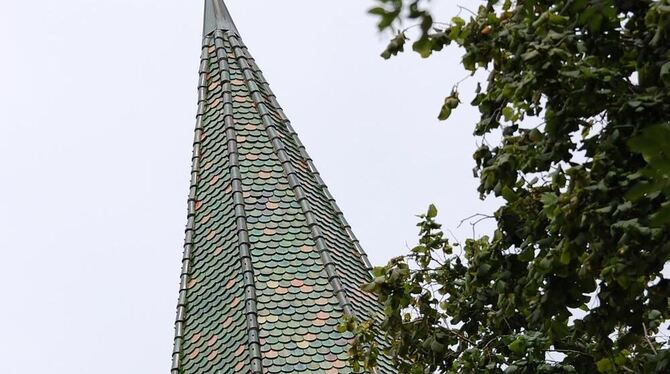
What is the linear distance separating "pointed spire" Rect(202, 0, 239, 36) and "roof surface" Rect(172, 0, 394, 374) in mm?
798

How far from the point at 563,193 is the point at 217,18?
8295 mm

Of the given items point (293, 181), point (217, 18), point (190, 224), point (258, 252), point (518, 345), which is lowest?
point (518, 345)

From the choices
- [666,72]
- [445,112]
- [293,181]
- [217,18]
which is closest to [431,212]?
[445,112]

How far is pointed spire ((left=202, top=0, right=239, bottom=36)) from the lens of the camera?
560 inches

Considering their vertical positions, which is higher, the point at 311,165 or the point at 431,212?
the point at 311,165

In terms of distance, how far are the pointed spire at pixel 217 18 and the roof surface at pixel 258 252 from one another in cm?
80

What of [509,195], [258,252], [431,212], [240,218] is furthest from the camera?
[240,218]

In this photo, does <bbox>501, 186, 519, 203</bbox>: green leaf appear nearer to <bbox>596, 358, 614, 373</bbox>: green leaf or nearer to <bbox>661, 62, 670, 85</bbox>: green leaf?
<bbox>596, 358, 614, 373</bbox>: green leaf

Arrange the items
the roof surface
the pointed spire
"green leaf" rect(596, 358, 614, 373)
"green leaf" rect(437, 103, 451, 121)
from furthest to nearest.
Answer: the pointed spire → the roof surface → "green leaf" rect(437, 103, 451, 121) → "green leaf" rect(596, 358, 614, 373)

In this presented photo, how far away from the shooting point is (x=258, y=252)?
37.0 ft

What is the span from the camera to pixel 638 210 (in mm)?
6363

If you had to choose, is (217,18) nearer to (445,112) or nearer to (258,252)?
(258,252)

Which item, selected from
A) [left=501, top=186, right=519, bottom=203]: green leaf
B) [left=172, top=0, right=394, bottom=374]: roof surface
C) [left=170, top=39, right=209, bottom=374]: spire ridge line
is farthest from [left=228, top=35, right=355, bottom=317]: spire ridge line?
[left=501, top=186, right=519, bottom=203]: green leaf

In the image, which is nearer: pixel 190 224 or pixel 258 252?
pixel 258 252
